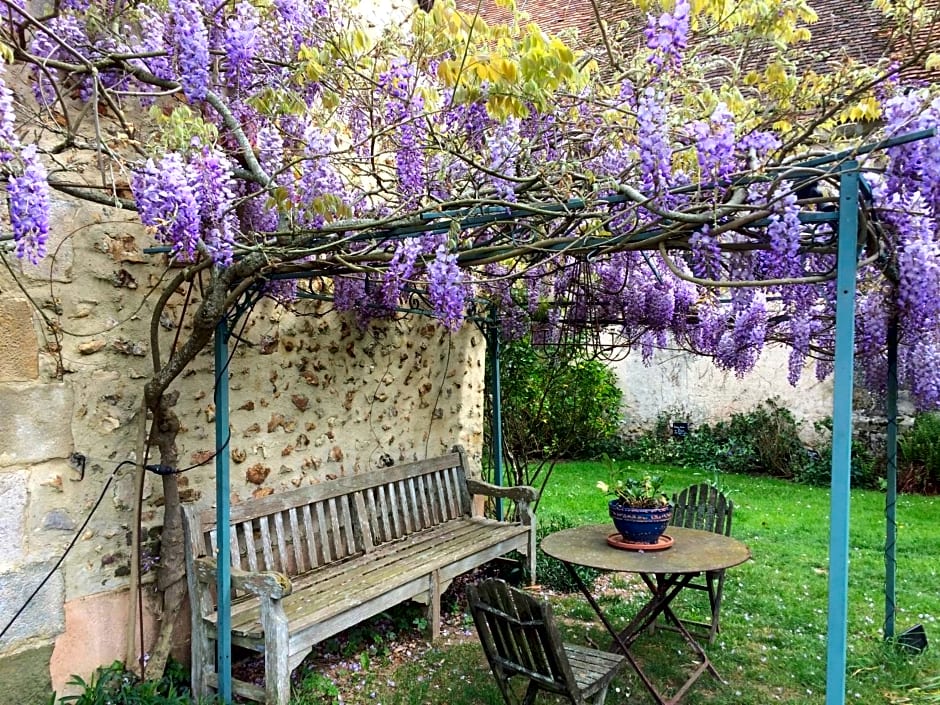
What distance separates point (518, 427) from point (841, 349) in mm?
4429

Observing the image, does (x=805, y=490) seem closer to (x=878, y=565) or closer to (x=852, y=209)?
(x=878, y=565)

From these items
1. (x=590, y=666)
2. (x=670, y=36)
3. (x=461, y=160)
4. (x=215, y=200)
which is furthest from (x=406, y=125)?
(x=590, y=666)

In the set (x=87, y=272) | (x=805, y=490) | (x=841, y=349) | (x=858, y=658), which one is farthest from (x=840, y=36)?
(x=87, y=272)

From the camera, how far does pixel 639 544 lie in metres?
3.80

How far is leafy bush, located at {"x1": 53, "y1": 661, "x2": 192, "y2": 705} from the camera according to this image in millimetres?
3090

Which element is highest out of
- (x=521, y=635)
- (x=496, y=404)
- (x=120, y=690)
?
(x=496, y=404)

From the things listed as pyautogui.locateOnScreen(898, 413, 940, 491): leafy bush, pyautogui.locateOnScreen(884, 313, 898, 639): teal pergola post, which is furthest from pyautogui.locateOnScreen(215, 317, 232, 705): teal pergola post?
pyautogui.locateOnScreen(898, 413, 940, 491): leafy bush

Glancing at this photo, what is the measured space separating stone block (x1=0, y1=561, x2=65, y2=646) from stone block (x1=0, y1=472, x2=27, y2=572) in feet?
0.20

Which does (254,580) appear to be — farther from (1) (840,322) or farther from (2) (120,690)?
(1) (840,322)

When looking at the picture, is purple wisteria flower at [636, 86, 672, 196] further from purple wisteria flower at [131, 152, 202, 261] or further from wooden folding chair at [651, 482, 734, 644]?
wooden folding chair at [651, 482, 734, 644]

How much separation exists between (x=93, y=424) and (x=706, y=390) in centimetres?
829

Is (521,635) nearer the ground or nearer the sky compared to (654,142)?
nearer the ground

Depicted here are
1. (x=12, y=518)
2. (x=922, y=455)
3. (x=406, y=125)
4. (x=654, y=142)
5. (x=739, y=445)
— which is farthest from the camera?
(x=739, y=445)

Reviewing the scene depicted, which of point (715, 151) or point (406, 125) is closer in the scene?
point (715, 151)
